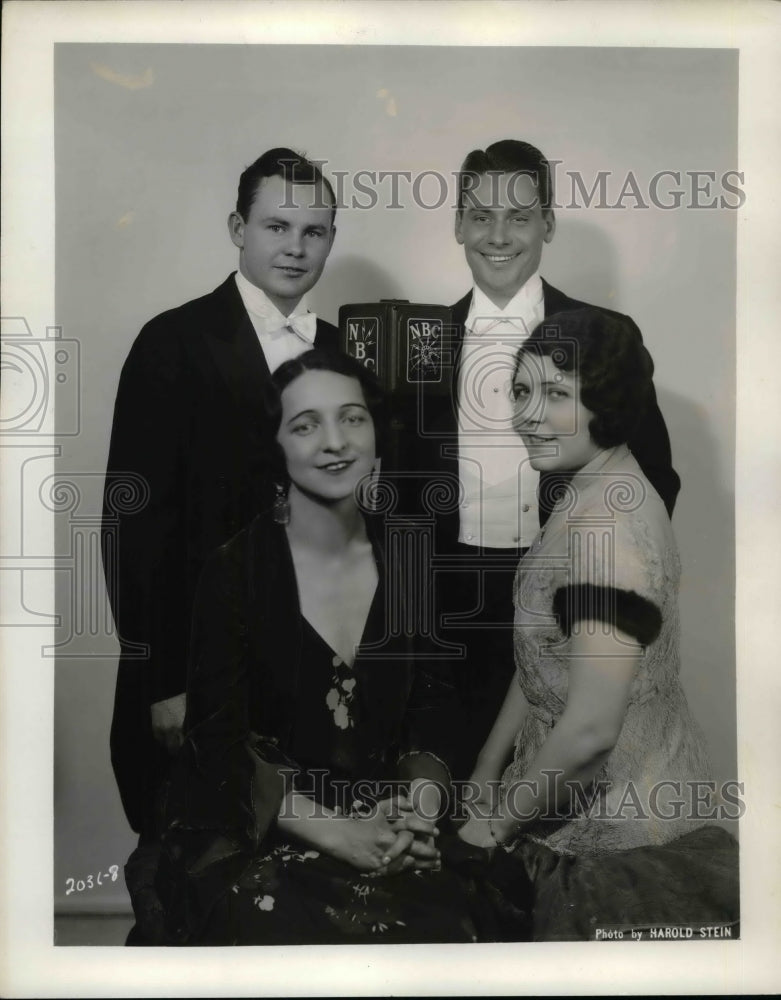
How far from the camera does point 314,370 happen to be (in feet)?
6.56

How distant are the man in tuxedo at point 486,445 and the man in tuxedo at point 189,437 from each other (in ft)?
1.03

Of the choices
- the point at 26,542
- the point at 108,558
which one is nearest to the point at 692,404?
the point at 108,558

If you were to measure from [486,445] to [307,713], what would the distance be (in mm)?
705

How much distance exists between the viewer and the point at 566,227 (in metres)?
2.06

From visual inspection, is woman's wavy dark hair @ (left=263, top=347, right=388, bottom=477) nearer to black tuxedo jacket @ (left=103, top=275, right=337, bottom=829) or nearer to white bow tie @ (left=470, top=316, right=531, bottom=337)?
black tuxedo jacket @ (left=103, top=275, right=337, bottom=829)

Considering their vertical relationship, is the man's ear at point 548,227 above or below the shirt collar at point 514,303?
above

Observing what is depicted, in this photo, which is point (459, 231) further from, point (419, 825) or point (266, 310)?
point (419, 825)

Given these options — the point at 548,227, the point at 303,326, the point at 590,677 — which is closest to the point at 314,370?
the point at 303,326

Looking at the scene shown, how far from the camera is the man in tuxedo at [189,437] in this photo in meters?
2.01

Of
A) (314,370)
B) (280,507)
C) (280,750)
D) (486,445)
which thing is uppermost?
(314,370)

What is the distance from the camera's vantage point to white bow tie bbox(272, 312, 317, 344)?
6.61 feet

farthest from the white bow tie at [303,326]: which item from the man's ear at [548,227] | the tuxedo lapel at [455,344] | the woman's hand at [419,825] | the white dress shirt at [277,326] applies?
the woman's hand at [419,825]

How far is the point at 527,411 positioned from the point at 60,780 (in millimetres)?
1328

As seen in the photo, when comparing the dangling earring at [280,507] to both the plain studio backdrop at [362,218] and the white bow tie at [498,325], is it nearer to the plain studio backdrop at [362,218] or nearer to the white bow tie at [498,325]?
the plain studio backdrop at [362,218]
